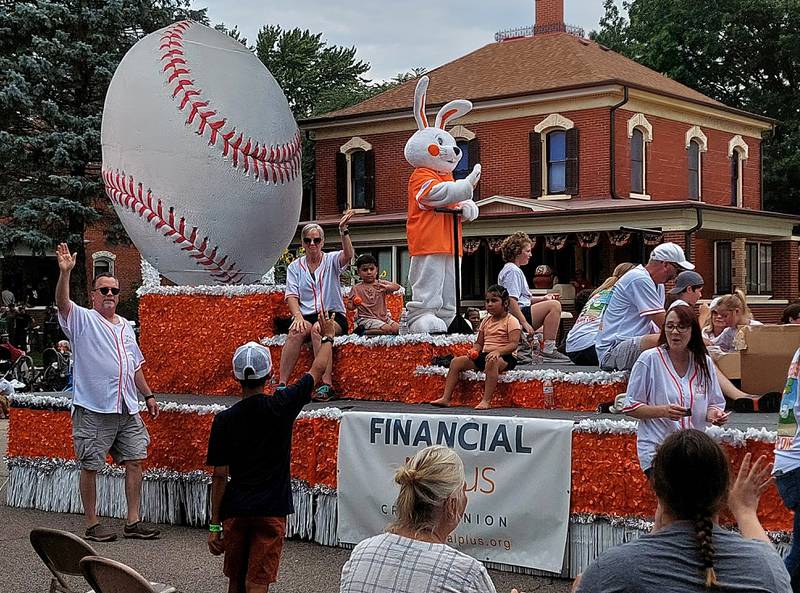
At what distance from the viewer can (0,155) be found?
992 inches

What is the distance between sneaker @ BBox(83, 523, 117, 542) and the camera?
8.12m

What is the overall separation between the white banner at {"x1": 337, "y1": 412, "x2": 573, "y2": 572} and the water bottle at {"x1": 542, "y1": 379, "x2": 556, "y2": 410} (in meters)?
1.46

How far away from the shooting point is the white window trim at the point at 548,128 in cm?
3038

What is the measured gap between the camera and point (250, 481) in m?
5.53

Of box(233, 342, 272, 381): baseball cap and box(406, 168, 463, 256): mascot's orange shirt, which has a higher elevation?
box(406, 168, 463, 256): mascot's orange shirt

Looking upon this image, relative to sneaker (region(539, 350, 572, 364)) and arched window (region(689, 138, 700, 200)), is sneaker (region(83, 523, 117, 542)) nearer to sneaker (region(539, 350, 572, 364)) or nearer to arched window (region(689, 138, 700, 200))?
sneaker (region(539, 350, 572, 364))

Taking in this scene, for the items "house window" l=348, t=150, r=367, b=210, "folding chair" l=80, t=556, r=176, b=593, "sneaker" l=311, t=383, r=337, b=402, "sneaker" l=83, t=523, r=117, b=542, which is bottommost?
"sneaker" l=83, t=523, r=117, b=542

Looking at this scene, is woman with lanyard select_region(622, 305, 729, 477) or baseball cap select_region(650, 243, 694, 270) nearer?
woman with lanyard select_region(622, 305, 729, 477)

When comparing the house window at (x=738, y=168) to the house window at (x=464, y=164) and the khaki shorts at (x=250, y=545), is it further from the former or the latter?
the khaki shorts at (x=250, y=545)

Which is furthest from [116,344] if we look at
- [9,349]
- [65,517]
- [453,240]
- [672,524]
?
[9,349]

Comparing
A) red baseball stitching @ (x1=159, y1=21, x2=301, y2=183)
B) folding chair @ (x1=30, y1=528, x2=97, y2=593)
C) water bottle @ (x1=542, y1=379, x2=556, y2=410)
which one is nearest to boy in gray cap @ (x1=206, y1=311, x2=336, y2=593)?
folding chair @ (x1=30, y1=528, x2=97, y2=593)

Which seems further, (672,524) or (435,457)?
(435,457)

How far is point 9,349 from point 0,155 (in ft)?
20.7

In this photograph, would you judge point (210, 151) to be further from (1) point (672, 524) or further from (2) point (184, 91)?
(1) point (672, 524)
